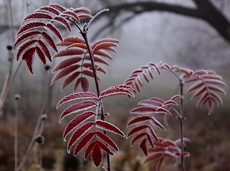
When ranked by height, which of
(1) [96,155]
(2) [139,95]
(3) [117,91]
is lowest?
(1) [96,155]

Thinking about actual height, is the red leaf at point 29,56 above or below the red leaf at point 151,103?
above

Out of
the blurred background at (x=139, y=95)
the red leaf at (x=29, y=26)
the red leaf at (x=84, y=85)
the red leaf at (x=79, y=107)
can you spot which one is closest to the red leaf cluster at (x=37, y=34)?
the red leaf at (x=29, y=26)

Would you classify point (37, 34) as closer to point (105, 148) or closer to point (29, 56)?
point (29, 56)

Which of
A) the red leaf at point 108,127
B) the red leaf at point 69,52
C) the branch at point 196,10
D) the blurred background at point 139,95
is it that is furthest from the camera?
the branch at point 196,10

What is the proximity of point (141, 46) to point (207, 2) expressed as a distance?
586 centimetres

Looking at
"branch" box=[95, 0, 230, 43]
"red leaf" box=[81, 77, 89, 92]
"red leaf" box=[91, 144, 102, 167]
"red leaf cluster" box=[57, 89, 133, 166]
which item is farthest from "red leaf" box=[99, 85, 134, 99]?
"branch" box=[95, 0, 230, 43]

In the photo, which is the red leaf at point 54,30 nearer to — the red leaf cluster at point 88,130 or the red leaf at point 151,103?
the red leaf cluster at point 88,130

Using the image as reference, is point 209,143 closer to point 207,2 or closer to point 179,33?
point 207,2

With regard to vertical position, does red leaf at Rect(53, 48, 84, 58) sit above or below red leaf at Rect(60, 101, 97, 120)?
above

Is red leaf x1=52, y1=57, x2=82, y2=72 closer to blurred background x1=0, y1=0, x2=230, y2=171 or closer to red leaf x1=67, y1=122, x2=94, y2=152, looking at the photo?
red leaf x1=67, y1=122, x2=94, y2=152

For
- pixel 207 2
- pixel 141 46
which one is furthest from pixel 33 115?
pixel 141 46

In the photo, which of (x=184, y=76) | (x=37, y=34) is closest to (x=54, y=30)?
(x=37, y=34)

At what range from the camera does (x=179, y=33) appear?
24.3 ft

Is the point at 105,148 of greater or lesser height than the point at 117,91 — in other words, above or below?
below
